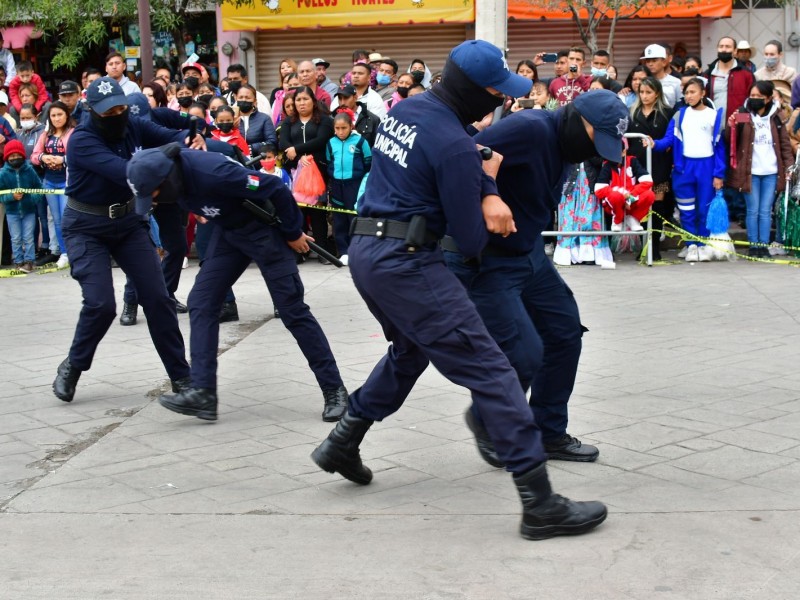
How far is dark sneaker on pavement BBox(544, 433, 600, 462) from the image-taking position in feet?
17.9

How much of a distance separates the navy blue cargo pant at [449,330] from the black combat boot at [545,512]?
0.05m

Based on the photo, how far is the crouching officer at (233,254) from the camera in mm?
6125

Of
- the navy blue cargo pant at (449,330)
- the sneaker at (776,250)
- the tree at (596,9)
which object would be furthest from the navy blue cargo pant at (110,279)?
the tree at (596,9)

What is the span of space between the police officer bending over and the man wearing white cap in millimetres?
7377

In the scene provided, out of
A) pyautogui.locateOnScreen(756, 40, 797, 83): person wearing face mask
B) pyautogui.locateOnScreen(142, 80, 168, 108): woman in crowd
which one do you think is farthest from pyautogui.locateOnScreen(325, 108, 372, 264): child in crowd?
pyautogui.locateOnScreen(756, 40, 797, 83): person wearing face mask

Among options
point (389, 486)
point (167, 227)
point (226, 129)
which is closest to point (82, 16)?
point (226, 129)

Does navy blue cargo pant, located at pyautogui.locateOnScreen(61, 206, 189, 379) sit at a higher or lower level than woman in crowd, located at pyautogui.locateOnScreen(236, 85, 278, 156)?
lower

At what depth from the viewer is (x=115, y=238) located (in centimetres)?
695

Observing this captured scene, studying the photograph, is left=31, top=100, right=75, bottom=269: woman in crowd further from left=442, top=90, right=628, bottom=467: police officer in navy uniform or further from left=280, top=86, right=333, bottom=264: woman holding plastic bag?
left=442, top=90, right=628, bottom=467: police officer in navy uniform

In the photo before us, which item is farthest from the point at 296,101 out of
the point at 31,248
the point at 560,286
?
the point at 560,286

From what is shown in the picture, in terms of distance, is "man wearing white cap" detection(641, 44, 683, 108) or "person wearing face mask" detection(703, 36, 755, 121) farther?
"person wearing face mask" detection(703, 36, 755, 121)

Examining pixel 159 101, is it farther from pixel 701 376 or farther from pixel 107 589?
pixel 107 589

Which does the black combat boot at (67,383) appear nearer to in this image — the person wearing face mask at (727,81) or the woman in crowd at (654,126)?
the woman in crowd at (654,126)

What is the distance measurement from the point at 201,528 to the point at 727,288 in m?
6.92
